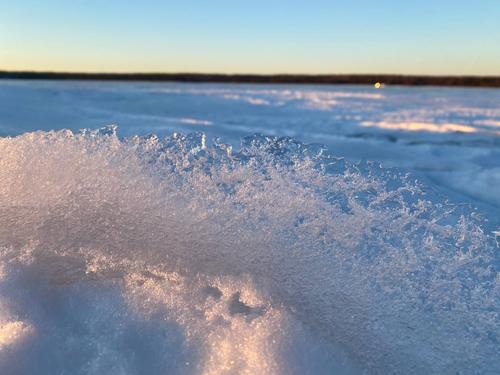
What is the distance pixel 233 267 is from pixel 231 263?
20 mm

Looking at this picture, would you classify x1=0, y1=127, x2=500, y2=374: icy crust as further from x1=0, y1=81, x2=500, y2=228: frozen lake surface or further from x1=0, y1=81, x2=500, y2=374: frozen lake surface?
x1=0, y1=81, x2=500, y2=228: frozen lake surface

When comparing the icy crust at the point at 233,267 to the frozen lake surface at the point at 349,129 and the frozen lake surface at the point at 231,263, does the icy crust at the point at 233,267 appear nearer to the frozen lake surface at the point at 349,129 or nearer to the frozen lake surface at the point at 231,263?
the frozen lake surface at the point at 231,263

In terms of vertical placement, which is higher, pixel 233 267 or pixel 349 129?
pixel 233 267

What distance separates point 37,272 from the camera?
141 cm

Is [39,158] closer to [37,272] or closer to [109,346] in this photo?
[37,272]

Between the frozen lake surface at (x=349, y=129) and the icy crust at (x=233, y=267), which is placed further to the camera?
the frozen lake surface at (x=349, y=129)

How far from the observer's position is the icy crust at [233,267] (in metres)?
1.15

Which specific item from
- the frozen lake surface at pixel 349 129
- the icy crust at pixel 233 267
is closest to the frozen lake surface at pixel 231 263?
the icy crust at pixel 233 267

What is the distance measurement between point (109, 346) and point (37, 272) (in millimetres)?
391

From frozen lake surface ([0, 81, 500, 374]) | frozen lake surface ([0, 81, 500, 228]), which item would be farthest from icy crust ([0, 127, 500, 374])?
frozen lake surface ([0, 81, 500, 228])

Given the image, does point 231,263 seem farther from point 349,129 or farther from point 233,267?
point 349,129

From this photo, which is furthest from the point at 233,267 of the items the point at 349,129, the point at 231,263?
the point at 349,129

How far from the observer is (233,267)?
143 cm

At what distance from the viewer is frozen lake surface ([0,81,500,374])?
1147mm
